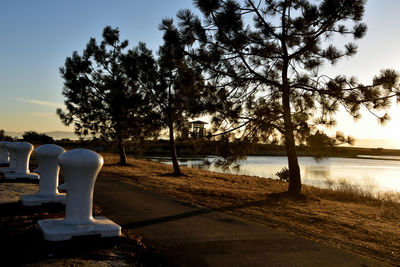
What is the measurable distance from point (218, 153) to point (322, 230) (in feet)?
19.7

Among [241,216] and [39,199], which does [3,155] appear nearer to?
[39,199]

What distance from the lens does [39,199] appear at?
7051 millimetres

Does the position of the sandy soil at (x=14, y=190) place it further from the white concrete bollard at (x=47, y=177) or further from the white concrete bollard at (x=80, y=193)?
the white concrete bollard at (x=80, y=193)

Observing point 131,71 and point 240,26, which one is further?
point 131,71

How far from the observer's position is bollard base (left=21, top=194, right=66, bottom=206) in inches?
275

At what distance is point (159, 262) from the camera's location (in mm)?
4449

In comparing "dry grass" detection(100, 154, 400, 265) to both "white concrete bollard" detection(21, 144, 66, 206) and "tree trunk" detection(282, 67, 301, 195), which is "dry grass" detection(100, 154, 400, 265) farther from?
"white concrete bollard" detection(21, 144, 66, 206)

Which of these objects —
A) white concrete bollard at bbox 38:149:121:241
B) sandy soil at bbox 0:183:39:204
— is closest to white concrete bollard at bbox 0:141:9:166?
sandy soil at bbox 0:183:39:204

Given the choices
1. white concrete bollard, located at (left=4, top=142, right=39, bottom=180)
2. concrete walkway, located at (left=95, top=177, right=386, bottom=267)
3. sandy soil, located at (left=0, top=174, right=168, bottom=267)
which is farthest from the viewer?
white concrete bollard, located at (left=4, top=142, right=39, bottom=180)

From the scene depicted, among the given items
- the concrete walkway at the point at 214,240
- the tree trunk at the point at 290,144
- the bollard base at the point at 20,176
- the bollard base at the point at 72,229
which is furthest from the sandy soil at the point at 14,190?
the tree trunk at the point at 290,144

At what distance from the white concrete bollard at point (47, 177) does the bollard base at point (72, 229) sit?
2.03 metres

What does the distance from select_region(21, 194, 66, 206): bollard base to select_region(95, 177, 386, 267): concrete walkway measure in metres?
0.93

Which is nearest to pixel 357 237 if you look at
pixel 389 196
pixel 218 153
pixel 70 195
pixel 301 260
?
pixel 301 260

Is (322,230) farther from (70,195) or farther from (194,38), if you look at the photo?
(194,38)
